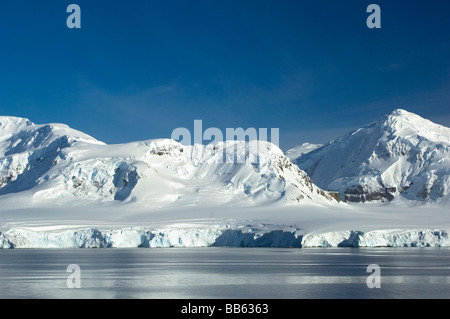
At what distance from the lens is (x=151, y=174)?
11075cm

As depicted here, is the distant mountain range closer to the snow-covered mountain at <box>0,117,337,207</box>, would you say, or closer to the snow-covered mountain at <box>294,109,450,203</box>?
the snow-covered mountain at <box>0,117,337,207</box>

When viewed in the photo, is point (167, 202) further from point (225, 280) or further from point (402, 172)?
point (402, 172)

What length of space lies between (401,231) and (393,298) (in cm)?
5884

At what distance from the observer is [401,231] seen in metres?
87.6

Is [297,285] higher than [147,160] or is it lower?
lower

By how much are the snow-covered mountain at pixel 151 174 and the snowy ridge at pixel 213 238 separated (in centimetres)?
1967

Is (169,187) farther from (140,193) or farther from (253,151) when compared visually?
(253,151)

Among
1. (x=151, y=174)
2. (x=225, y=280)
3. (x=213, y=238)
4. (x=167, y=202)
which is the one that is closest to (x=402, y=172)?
(x=151, y=174)

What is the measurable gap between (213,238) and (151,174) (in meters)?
26.6

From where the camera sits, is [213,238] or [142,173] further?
[142,173]

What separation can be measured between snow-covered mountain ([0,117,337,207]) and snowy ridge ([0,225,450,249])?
19.7 m

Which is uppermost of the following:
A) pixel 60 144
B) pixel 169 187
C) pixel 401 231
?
pixel 60 144
